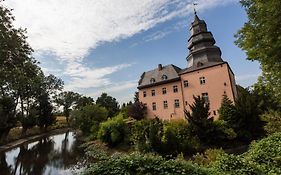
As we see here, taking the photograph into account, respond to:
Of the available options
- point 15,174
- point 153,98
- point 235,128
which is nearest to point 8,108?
point 15,174

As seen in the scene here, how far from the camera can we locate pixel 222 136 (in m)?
18.8

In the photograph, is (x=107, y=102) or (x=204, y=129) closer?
(x=204, y=129)

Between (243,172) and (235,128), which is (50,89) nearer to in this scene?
(235,128)

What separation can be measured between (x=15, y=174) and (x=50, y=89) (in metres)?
44.4

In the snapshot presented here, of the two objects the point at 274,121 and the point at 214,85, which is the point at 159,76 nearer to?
the point at 214,85

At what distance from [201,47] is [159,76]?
8.17 metres

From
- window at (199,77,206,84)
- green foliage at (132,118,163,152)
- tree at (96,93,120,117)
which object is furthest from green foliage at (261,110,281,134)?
tree at (96,93,120,117)

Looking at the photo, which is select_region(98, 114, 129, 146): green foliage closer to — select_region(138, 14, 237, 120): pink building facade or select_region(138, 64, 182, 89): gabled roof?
select_region(138, 14, 237, 120): pink building facade

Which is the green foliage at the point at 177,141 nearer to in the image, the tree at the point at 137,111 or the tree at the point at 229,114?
the tree at the point at 229,114

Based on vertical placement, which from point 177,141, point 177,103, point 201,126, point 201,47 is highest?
point 201,47

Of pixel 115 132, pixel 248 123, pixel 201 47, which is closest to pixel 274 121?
pixel 248 123

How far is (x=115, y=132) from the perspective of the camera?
21.0 meters

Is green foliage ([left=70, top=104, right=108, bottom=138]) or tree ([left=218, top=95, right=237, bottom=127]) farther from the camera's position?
green foliage ([left=70, top=104, right=108, bottom=138])

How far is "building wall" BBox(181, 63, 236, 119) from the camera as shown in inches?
1098
